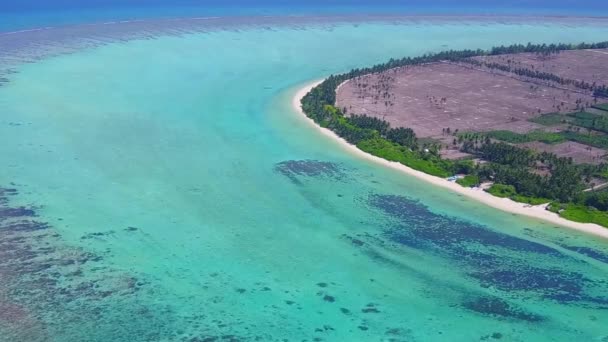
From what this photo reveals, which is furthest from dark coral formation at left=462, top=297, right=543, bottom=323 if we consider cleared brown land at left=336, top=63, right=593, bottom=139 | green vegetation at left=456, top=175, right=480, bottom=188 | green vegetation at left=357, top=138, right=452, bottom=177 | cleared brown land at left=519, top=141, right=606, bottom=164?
cleared brown land at left=336, top=63, right=593, bottom=139

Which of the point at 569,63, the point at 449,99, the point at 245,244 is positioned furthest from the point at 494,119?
the point at 245,244

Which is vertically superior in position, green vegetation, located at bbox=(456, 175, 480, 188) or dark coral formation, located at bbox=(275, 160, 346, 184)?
green vegetation, located at bbox=(456, 175, 480, 188)

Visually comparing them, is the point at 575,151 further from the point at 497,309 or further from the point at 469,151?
the point at 497,309

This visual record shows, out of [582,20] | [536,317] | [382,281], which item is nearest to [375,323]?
[382,281]

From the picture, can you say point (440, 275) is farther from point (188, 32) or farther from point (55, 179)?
point (188, 32)

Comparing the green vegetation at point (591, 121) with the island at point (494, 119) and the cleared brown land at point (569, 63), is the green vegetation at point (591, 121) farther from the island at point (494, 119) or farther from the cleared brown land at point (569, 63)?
the cleared brown land at point (569, 63)

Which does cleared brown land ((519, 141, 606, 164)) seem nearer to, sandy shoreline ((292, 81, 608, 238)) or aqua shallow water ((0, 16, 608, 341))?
sandy shoreline ((292, 81, 608, 238))

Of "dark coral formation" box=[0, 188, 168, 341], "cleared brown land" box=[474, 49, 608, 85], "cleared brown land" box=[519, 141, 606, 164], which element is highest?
"cleared brown land" box=[474, 49, 608, 85]
